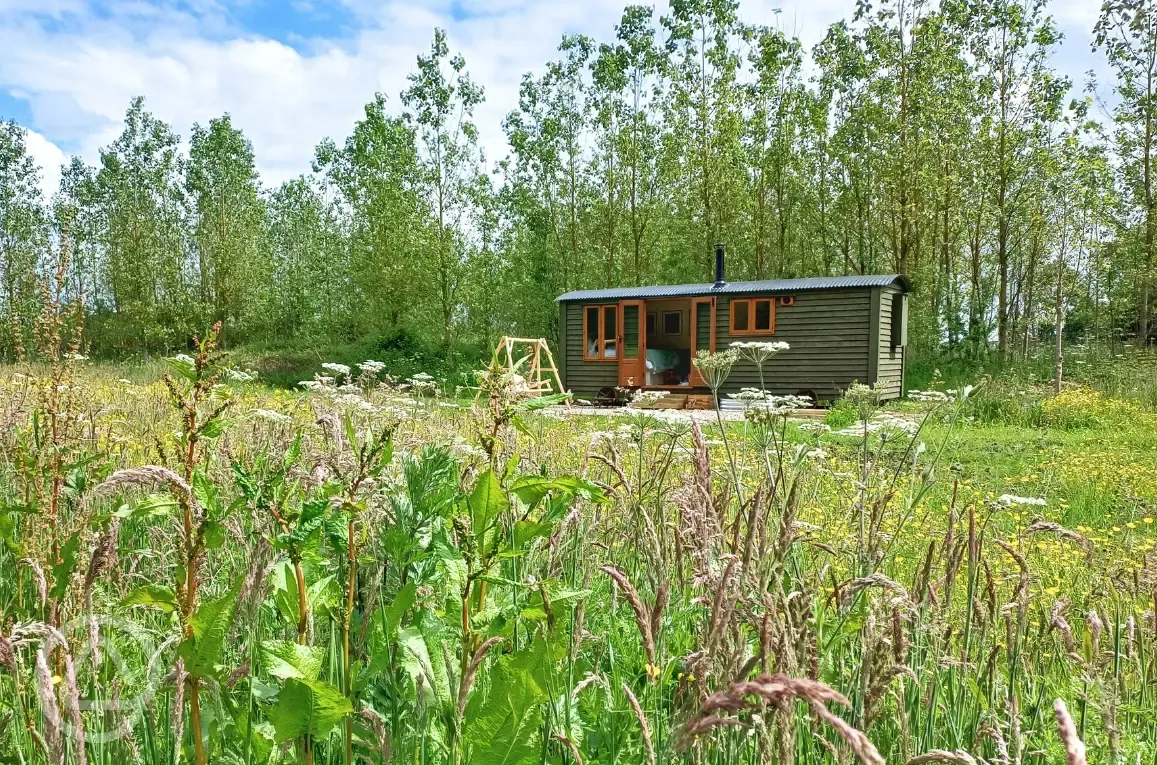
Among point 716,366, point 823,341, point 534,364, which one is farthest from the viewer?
point 534,364

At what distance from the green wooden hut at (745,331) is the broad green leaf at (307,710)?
1433 centimetres

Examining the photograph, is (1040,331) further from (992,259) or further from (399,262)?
(399,262)

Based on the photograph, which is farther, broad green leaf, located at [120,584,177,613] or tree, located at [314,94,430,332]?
tree, located at [314,94,430,332]

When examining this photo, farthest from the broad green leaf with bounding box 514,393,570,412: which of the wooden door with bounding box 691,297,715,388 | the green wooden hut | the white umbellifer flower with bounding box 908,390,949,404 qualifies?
the wooden door with bounding box 691,297,715,388

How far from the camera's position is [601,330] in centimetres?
1834

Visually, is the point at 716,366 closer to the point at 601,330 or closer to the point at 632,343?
the point at 632,343

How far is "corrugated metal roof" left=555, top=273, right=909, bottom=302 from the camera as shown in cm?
1606

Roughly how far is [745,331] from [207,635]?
16927 mm

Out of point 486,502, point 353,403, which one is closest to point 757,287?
point 353,403

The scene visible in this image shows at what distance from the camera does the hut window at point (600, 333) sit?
18.3m

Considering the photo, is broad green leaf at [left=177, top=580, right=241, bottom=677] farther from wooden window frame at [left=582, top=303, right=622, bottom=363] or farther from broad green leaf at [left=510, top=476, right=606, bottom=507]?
wooden window frame at [left=582, top=303, right=622, bottom=363]

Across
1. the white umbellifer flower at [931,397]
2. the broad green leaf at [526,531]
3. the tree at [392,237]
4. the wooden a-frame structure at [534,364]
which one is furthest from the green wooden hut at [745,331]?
the broad green leaf at [526,531]

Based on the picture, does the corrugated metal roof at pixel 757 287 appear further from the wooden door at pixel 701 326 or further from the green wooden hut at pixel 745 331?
the wooden door at pixel 701 326

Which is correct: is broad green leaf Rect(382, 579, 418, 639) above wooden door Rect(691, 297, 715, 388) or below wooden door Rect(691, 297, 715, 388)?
below
